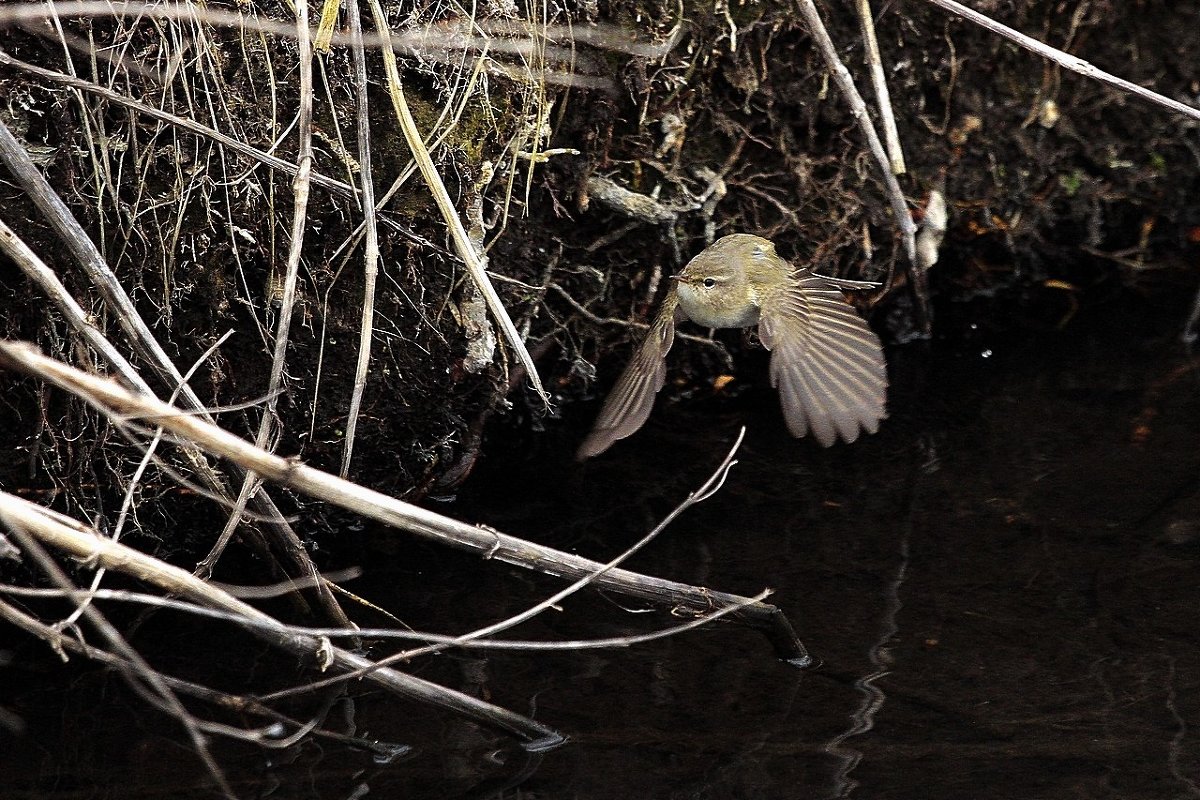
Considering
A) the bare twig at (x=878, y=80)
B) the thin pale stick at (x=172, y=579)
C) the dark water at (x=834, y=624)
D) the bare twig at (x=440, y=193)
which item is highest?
the bare twig at (x=878, y=80)

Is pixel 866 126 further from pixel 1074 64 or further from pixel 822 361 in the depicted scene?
pixel 822 361

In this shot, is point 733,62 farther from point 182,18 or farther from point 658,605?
point 658,605

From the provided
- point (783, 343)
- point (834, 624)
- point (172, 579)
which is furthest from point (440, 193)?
point (834, 624)

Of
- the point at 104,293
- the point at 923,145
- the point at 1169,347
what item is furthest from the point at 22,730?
the point at 1169,347

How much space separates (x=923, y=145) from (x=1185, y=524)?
1858 millimetres

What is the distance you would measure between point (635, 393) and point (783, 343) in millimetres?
435

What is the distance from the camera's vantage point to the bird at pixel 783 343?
336 centimetres

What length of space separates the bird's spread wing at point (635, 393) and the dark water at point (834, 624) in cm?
49

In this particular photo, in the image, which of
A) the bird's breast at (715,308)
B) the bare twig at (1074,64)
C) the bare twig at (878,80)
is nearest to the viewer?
the bare twig at (1074,64)

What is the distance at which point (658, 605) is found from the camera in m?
3.01

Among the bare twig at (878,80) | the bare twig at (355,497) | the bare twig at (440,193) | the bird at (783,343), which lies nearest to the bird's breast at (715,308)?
the bird at (783,343)

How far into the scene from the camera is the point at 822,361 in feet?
11.5

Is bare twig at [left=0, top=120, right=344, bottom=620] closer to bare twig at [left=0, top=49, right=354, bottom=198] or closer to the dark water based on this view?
bare twig at [left=0, top=49, right=354, bottom=198]

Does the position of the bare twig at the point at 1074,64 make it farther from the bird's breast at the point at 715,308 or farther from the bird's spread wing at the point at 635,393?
the bird's spread wing at the point at 635,393
